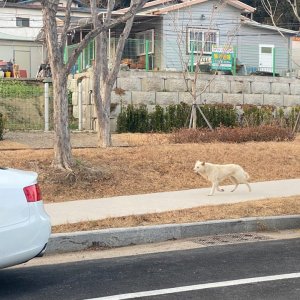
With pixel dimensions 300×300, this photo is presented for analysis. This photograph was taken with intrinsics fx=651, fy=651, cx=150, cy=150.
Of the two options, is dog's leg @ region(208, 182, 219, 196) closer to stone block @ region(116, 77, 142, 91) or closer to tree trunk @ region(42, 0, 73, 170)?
tree trunk @ region(42, 0, 73, 170)

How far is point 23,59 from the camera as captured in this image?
39.6 meters

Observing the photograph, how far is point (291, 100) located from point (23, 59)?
63.5ft

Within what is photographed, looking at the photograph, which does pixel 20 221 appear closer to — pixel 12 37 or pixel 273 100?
pixel 273 100

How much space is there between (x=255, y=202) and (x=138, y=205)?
6.42ft

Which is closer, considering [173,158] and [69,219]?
[69,219]

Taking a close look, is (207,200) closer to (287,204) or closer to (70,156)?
(287,204)

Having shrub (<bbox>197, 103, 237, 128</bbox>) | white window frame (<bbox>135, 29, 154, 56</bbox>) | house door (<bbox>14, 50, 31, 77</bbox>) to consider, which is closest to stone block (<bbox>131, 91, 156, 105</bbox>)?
shrub (<bbox>197, 103, 237, 128</bbox>)

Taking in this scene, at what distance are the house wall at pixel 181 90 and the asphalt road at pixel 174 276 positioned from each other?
14432 millimetres

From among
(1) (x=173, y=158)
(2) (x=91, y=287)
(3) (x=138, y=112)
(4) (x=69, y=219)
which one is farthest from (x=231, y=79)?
(2) (x=91, y=287)

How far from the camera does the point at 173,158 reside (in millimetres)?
14297

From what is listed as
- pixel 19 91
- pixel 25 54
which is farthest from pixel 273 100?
pixel 25 54

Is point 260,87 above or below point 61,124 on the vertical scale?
above

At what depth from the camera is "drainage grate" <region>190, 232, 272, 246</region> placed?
891 centimetres

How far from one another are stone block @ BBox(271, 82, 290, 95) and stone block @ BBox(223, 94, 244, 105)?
63.9 inches
